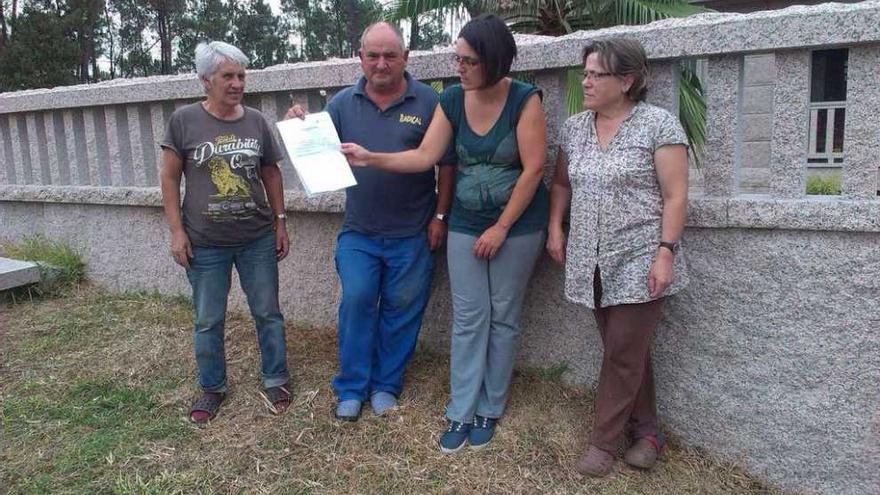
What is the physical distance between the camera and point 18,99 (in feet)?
20.1

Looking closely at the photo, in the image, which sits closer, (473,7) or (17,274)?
(17,274)

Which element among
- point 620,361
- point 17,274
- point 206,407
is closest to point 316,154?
point 206,407

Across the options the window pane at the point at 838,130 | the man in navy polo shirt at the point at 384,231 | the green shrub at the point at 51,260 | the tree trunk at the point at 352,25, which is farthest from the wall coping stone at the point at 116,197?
the tree trunk at the point at 352,25

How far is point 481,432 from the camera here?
3406 mm

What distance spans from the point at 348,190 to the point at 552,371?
1.43m

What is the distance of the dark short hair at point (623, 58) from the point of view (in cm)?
281

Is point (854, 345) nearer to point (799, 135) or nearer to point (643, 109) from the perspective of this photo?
point (799, 135)

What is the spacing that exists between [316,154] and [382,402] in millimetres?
1323

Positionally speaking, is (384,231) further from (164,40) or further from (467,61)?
(164,40)

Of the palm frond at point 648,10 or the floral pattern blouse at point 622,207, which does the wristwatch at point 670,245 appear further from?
the palm frond at point 648,10

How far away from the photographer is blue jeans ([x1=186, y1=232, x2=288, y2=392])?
360cm

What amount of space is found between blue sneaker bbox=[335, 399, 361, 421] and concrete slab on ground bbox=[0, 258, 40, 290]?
10.8 feet

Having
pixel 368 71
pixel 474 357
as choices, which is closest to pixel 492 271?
pixel 474 357

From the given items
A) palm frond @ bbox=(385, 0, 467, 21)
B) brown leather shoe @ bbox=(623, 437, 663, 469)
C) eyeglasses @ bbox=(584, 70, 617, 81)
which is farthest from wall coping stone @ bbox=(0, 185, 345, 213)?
palm frond @ bbox=(385, 0, 467, 21)
